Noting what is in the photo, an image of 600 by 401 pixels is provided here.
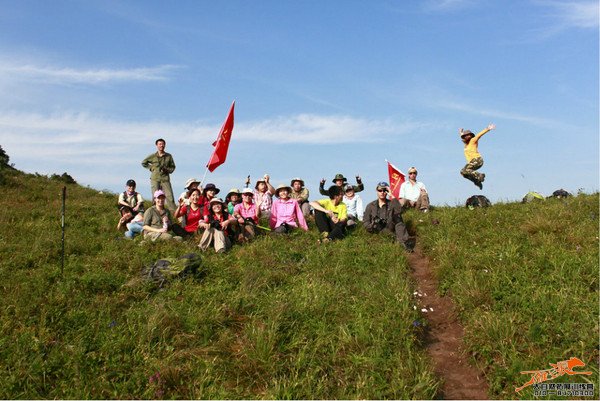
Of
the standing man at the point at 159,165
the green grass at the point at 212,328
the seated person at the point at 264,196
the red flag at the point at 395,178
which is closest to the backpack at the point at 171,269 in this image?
the green grass at the point at 212,328

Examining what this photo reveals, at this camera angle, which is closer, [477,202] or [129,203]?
[477,202]

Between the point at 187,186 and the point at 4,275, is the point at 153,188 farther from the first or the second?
the point at 4,275

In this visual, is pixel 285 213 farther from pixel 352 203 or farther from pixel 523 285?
pixel 523 285

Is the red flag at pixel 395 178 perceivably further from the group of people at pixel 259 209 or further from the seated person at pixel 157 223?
the seated person at pixel 157 223

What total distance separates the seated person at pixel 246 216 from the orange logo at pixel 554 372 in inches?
310

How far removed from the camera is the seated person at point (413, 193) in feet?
53.5

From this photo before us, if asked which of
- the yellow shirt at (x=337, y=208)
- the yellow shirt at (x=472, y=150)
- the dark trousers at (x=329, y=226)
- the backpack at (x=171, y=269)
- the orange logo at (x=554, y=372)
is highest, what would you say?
the yellow shirt at (x=472, y=150)

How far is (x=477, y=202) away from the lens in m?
15.1

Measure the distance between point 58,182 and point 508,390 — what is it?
23.3 m

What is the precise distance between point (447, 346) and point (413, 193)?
31.6ft

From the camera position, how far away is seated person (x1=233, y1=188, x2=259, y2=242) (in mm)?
13094

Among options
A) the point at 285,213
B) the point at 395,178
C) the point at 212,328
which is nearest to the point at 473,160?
the point at 395,178

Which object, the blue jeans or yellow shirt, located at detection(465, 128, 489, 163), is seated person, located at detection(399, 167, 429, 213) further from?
the blue jeans

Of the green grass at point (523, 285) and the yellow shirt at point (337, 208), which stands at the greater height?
the yellow shirt at point (337, 208)
